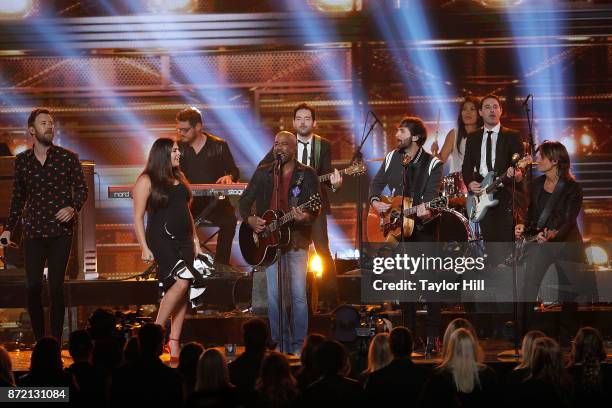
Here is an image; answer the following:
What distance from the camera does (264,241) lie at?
29.1 ft

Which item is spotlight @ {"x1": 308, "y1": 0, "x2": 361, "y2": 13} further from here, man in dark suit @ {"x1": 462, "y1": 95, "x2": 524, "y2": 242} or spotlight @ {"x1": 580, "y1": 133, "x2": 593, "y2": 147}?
man in dark suit @ {"x1": 462, "y1": 95, "x2": 524, "y2": 242}

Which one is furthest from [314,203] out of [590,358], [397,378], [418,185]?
[590,358]

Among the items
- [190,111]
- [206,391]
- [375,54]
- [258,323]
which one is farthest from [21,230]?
[375,54]

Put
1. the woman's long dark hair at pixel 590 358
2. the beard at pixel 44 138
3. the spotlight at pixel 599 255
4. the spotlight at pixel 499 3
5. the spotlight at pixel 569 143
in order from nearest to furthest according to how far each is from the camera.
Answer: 1. the woman's long dark hair at pixel 590 358
2. the beard at pixel 44 138
3. the spotlight at pixel 599 255
4. the spotlight at pixel 499 3
5. the spotlight at pixel 569 143

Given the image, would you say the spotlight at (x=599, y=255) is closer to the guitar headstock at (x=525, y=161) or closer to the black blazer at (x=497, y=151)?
the black blazer at (x=497, y=151)

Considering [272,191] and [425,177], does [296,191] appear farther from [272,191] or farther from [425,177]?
[425,177]

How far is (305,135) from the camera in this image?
9.89 metres

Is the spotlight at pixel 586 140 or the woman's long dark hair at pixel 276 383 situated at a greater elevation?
the spotlight at pixel 586 140

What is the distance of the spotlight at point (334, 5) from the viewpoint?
1287 centimetres

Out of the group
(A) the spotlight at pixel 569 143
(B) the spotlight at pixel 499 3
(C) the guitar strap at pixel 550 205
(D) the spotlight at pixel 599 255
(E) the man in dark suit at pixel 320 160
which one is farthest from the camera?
(A) the spotlight at pixel 569 143

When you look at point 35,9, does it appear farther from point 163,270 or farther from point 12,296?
point 163,270

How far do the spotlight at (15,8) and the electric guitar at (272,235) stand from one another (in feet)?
18.6

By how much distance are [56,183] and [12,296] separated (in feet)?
6.24

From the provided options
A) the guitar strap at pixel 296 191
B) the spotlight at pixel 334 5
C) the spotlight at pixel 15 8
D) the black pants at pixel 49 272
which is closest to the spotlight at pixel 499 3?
the spotlight at pixel 334 5
